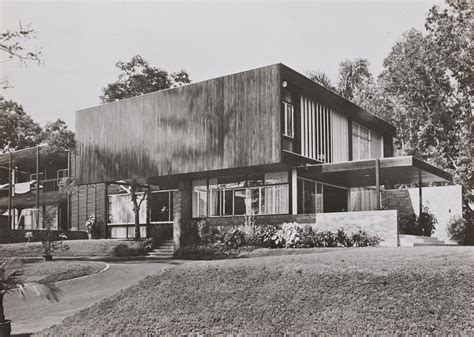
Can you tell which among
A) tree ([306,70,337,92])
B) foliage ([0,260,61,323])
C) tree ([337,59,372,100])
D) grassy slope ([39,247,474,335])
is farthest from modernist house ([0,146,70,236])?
foliage ([0,260,61,323])

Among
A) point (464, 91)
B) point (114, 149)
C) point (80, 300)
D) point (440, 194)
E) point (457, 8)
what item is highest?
point (457, 8)

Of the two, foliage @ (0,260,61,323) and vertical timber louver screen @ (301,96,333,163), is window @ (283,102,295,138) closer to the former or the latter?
vertical timber louver screen @ (301,96,333,163)

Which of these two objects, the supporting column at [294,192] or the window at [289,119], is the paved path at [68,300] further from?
the window at [289,119]

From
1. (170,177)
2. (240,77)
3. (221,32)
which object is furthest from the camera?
(170,177)

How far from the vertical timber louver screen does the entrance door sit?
1.52 m

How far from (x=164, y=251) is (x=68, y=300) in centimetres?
1264

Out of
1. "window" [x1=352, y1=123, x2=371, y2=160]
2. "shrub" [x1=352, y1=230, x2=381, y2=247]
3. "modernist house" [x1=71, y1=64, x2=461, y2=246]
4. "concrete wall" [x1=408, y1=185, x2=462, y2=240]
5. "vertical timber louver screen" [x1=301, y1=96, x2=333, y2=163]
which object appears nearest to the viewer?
"shrub" [x1=352, y1=230, x2=381, y2=247]

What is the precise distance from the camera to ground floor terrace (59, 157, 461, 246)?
20.5m

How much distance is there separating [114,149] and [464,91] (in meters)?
21.4

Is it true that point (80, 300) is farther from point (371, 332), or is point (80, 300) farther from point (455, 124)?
point (455, 124)

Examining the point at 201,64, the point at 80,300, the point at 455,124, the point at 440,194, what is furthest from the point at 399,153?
the point at 80,300

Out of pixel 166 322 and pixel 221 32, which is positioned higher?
pixel 221 32

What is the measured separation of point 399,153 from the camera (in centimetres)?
4400

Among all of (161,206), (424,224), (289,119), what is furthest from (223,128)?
(424,224)
